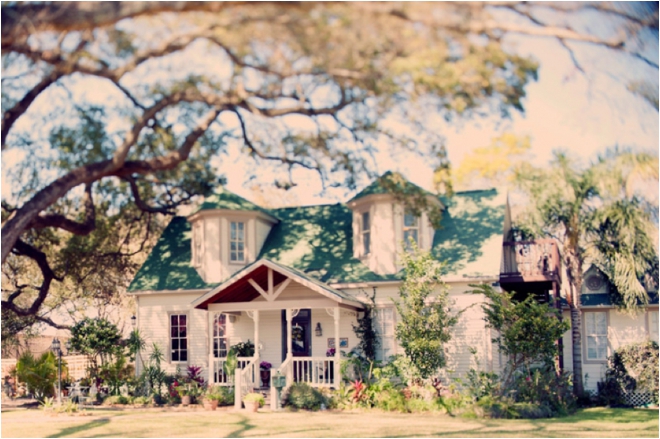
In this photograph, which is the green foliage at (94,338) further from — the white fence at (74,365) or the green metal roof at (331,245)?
the white fence at (74,365)

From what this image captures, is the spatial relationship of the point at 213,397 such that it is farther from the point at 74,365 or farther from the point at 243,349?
the point at 74,365

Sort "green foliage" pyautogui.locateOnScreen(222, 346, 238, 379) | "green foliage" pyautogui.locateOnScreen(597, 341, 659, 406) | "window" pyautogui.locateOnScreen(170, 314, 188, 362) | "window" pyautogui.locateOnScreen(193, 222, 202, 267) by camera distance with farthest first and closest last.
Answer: "window" pyautogui.locateOnScreen(193, 222, 202, 267) < "window" pyautogui.locateOnScreen(170, 314, 188, 362) < "green foliage" pyautogui.locateOnScreen(597, 341, 659, 406) < "green foliage" pyautogui.locateOnScreen(222, 346, 238, 379)

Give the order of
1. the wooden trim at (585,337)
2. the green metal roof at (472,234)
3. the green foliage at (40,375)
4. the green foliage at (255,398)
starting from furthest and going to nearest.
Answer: the wooden trim at (585,337)
the green foliage at (40,375)
the green metal roof at (472,234)
the green foliage at (255,398)

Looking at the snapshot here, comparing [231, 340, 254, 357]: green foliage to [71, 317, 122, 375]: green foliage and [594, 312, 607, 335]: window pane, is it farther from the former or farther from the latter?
[594, 312, 607, 335]: window pane

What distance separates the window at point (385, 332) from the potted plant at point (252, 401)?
3.66m

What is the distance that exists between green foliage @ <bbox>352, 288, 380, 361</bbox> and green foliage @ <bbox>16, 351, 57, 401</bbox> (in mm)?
8388

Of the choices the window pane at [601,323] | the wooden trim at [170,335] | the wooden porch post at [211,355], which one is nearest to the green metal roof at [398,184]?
the wooden porch post at [211,355]

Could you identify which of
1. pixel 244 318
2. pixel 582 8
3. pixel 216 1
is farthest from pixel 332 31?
pixel 244 318

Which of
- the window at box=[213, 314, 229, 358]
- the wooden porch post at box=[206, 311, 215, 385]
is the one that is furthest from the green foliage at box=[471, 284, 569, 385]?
the window at box=[213, 314, 229, 358]

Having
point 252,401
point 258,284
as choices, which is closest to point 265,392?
point 252,401

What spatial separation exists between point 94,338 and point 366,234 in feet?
25.9

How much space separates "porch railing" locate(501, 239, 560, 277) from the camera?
773 inches

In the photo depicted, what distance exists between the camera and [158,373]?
2075cm

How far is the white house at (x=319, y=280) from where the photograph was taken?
1903 cm
